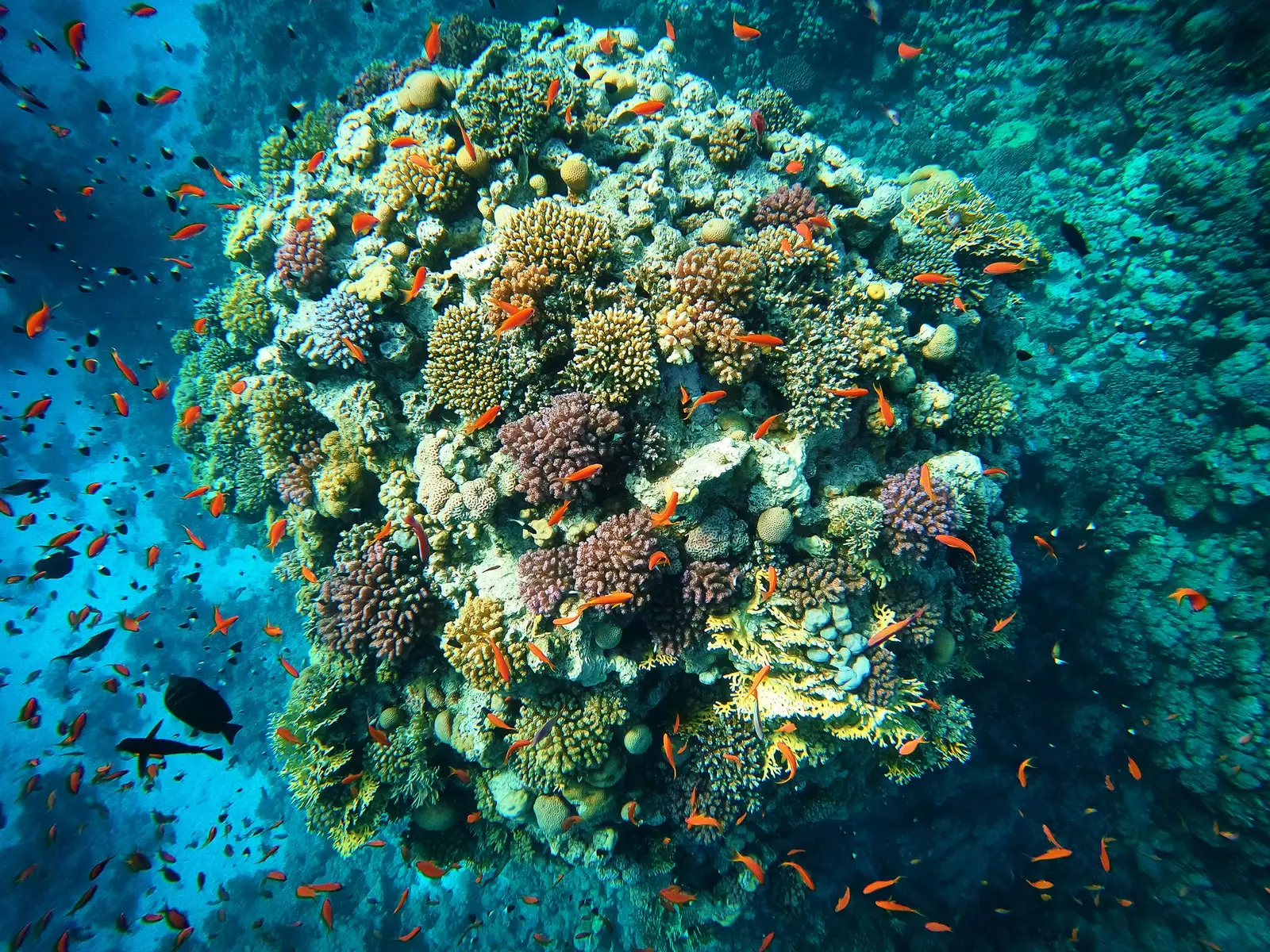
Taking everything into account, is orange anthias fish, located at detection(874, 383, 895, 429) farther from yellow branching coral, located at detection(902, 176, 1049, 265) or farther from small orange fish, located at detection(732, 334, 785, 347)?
yellow branching coral, located at detection(902, 176, 1049, 265)

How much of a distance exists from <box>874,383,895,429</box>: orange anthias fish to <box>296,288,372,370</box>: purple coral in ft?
18.8

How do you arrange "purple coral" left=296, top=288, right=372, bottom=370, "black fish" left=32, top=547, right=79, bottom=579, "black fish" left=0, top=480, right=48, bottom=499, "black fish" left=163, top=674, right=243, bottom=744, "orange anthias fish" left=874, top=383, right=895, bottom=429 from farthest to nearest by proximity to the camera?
"black fish" left=32, top=547, right=79, bottom=579
"black fish" left=0, top=480, right=48, bottom=499
"purple coral" left=296, top=288, right=372, bottom=370
"orange anthias fish" left=874, top=383, right=895, bottom=429
"black fish" left=163, top=674, right=243, bottom=744

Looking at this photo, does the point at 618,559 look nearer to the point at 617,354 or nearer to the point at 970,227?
the point at 617,354

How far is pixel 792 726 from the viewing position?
599 cm

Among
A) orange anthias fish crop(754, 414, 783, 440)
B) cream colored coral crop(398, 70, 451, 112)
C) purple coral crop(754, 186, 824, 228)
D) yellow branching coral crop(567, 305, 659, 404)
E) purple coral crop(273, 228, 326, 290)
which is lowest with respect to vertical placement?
orange anthias fish crop(754, 414, 783, 440)

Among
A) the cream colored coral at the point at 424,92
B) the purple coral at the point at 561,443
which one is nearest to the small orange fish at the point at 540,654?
the purple coral at the point at 561,443

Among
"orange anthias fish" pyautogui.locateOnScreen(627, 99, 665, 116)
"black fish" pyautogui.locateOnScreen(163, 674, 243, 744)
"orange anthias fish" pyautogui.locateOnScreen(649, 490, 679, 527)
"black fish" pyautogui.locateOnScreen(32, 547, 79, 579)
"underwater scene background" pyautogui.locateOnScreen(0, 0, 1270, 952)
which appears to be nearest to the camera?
"black fish" pyautogui.locateOnScreen(163, 674, 243, 744)

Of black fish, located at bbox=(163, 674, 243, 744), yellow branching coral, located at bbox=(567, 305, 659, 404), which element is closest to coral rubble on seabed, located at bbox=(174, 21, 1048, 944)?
yellow branching coral, located at bbox=(567, 305, 659, 404)

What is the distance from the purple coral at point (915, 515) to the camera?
564cm

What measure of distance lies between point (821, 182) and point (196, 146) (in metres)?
29.1

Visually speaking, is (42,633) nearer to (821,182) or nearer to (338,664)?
(338,664)

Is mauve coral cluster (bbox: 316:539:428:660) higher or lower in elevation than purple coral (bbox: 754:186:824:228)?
lower

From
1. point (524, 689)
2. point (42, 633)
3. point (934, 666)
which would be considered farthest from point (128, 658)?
point (934, 666)

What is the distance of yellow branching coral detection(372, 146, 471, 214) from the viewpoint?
6348mm
